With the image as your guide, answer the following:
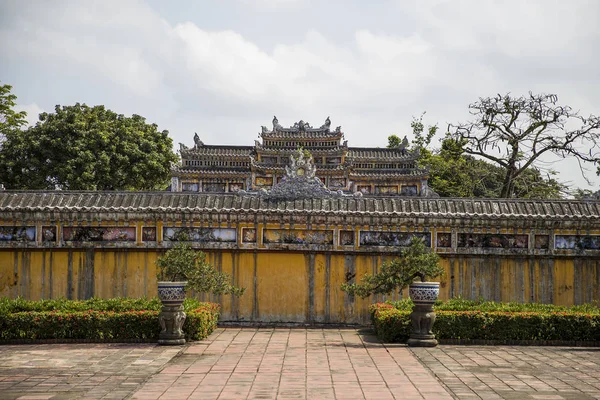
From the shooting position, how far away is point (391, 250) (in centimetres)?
1546

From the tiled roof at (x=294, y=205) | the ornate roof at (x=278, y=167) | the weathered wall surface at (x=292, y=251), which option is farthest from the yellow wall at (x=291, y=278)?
the ornate roof at (x=278, y=167)

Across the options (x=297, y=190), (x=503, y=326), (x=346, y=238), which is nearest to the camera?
(x=503, y=326)

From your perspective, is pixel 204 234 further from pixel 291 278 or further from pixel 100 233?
pixel 100 233

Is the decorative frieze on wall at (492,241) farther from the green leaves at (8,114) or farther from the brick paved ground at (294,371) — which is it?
the green leaves at (8,114)

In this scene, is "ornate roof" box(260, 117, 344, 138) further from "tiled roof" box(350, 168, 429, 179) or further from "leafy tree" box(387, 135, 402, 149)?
"leafy tree" box(387, 135, 402, 149)

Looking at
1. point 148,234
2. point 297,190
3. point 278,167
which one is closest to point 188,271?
point 148,234

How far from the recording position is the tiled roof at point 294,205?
15.3 meters

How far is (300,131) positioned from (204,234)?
95.5ft

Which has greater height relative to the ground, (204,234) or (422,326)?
(204,234)

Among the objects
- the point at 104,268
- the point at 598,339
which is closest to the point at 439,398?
the point at 598,339

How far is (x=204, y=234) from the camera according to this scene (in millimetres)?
15617

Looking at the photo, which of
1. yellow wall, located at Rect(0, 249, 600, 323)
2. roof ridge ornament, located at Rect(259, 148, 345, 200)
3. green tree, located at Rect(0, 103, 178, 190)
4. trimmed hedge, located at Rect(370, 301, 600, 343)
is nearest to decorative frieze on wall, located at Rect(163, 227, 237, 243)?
yellow wall, located at Rect(0, 249, 600, 323)

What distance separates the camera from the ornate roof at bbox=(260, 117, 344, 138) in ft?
143

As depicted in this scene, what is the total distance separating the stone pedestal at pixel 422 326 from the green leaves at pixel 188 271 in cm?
341
